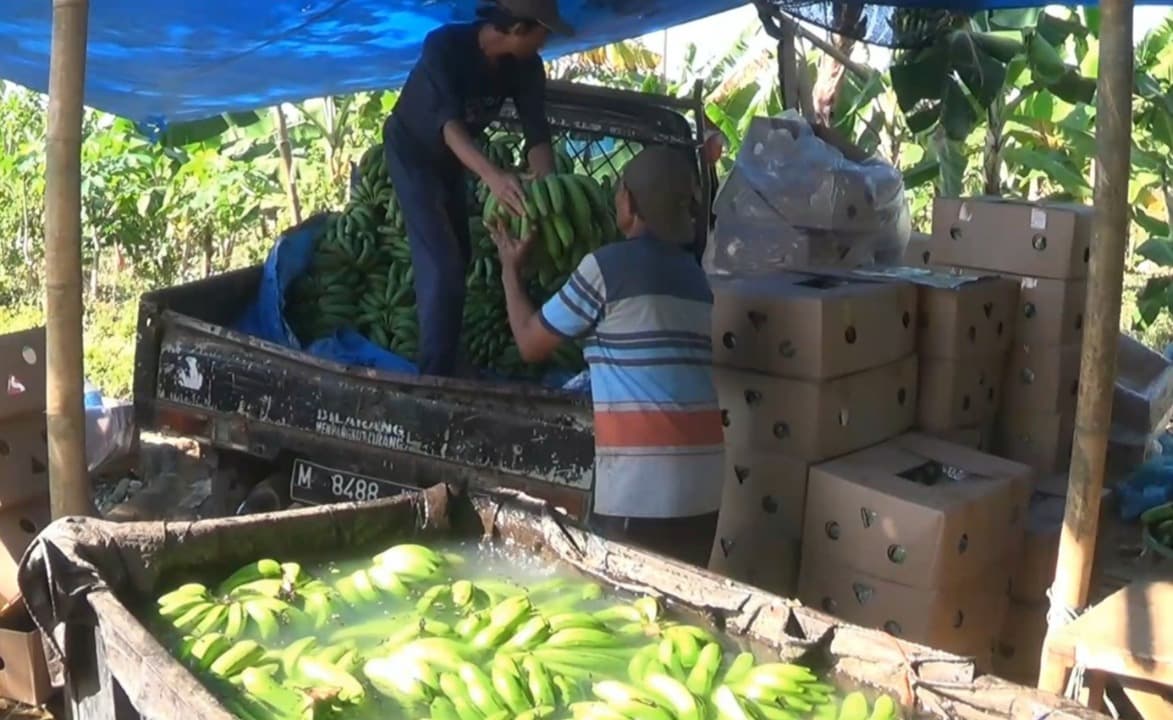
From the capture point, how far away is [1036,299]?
4.82 m

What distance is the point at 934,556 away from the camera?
11.9ft

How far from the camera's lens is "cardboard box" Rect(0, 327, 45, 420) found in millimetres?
3705

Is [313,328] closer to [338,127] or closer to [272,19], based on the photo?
[272,19]

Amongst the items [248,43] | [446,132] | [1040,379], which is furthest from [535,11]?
[1040,379]

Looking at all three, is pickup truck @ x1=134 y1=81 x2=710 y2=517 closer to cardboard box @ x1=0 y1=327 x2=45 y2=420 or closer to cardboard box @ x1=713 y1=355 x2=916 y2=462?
cardboard box @ x1=713 y1=355 x2=916 y2=462

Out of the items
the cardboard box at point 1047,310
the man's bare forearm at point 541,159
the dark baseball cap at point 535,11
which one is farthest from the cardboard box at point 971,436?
the dark baseball cap at point 535,11

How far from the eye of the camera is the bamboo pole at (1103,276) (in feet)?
9.25

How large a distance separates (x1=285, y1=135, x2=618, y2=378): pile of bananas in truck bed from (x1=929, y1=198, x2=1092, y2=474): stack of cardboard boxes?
4.80ft

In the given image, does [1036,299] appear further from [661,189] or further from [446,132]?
[446,132]

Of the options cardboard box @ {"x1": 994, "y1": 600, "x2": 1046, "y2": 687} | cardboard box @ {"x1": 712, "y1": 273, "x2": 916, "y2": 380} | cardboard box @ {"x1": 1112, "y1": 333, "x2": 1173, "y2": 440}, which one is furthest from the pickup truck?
cardboard box @ {"x1": 1112, "y1": 333, "x2": 1173, "y2": 440}

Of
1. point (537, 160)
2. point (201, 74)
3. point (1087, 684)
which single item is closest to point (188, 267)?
point (201, 74)

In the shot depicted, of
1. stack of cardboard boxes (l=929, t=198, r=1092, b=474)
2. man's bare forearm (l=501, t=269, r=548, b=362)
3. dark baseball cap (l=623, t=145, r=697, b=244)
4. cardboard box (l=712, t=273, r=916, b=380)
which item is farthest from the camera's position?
stack of cardboard boxes (l=929, t=198, r=1092, b=474)

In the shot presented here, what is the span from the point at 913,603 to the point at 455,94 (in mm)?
2459

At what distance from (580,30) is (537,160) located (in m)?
1.47
